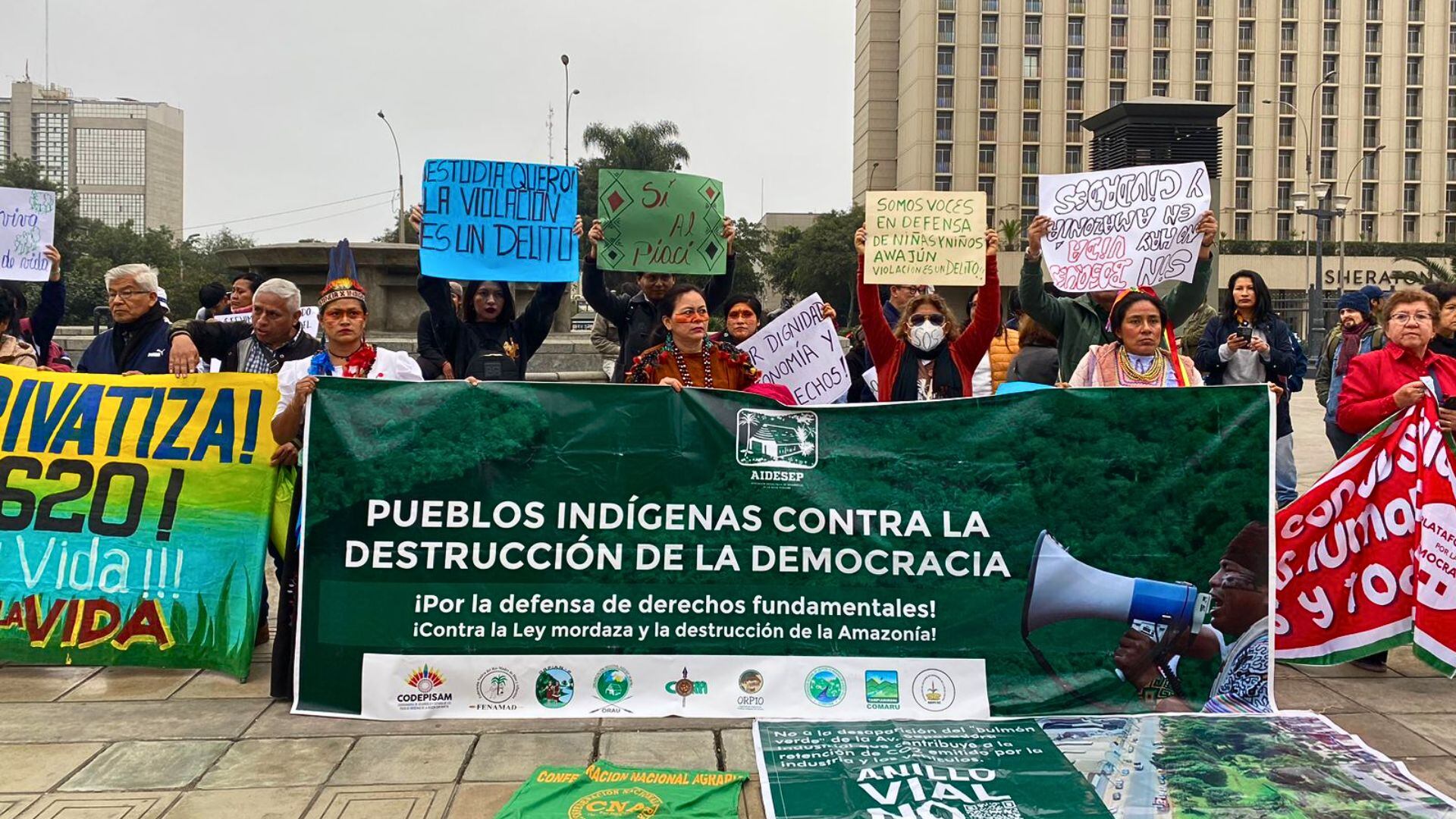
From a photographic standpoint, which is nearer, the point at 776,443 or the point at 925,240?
the point at 776,443

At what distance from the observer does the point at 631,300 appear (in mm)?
6211

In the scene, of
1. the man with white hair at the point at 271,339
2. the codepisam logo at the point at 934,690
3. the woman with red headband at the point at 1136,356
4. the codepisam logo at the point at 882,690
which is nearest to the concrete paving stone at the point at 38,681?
the man with white hair at the point at 271,339

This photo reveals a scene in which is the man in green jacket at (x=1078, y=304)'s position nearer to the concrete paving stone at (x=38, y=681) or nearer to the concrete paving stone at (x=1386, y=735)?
the concrete paving stone at (x=1386, y=735)

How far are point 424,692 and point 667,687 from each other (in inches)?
34.7

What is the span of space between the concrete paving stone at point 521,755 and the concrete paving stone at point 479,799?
0.04 m

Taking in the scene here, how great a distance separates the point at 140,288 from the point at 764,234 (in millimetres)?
63534

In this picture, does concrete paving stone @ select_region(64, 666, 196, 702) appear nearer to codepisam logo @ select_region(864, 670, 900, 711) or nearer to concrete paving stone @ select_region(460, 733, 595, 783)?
concrete paving stone @ select_region(460, 733, 595, 783)

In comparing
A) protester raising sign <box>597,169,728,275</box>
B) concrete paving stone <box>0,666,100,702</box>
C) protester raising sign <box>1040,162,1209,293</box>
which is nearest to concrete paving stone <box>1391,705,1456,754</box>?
protester raising sign <box>1040,162,1209,293</box>

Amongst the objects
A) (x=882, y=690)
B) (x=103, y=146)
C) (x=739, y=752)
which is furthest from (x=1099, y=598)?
(x=103, y=146)

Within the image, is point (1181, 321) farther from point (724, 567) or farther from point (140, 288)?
point (140, 288)

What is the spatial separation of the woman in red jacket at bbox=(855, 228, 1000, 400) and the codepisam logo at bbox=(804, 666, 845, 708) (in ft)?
5.15

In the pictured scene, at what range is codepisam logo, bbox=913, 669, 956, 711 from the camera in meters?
4.27

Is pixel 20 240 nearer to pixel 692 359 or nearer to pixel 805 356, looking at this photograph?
pixel 692 359

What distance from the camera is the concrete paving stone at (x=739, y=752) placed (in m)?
3.78
